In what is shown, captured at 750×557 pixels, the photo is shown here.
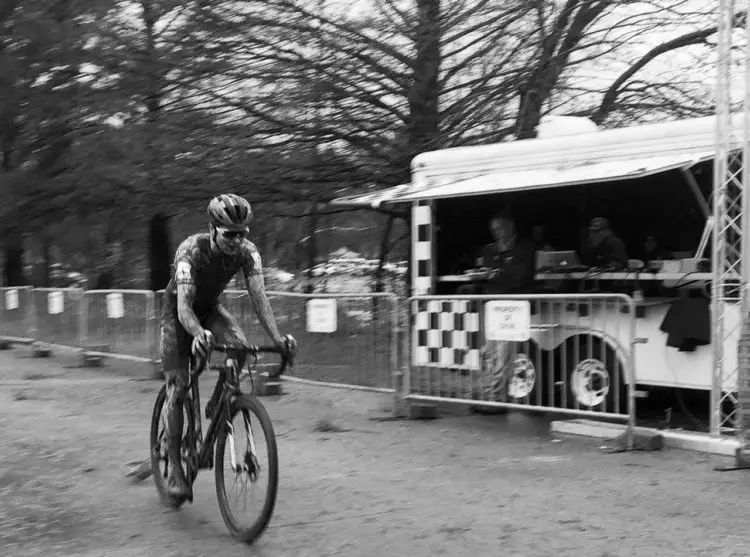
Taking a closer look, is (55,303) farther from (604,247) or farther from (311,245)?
(604,247)

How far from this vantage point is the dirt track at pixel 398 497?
5.65 metres

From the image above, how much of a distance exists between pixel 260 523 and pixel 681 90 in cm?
1204

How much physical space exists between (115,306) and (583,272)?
7.24 meters

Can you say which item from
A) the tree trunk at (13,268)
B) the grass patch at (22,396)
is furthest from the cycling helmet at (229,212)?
the tree trunk at (13,268)

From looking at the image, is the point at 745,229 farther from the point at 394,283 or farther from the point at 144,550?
the point at 394,283

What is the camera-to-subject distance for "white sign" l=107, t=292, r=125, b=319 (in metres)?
15.1

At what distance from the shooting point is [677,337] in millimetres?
9312

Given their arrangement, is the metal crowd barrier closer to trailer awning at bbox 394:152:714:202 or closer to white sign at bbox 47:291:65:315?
white sign at bbox 47:291:65:315

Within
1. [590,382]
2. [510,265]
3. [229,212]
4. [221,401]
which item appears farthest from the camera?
[510,265]

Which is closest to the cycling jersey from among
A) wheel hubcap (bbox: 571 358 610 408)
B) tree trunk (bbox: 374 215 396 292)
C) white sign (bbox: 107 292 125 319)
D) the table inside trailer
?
wheel hubcap (bbox: 571 358 610 408)

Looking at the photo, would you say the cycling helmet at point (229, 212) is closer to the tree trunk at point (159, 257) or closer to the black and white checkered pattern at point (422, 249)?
the black and white checkered pattern at point (422, 249)

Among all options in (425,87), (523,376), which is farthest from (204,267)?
(425,87)

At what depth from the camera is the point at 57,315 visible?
55.0 ft


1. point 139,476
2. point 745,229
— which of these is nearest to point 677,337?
point 745,229
